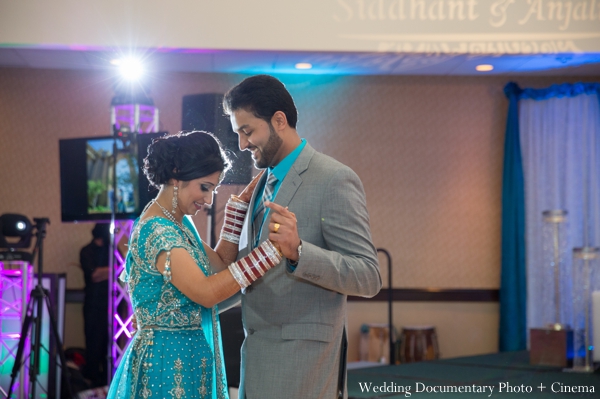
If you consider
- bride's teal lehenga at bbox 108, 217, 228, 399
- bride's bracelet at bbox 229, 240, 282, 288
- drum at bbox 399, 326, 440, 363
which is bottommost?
drum at bbox 399, 326, 440, 363

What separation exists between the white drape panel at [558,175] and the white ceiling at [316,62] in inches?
17.2

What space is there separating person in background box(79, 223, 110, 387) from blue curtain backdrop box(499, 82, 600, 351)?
3.97 meters

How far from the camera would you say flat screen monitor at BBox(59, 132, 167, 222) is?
4.52 metres

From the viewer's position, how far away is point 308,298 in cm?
195

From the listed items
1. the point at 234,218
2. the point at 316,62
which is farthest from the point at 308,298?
the point at 316,62

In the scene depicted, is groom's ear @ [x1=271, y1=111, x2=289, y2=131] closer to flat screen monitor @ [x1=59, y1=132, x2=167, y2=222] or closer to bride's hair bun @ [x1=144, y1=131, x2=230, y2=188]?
bride's hair bun @ [x1=144, y1=131, x2=230, y2=188]

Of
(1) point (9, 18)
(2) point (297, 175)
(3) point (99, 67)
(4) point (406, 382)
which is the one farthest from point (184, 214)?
(3) point (99, 67)

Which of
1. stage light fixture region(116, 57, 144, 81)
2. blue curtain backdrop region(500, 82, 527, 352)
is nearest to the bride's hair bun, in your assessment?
stage light fixture region(116, 57, 144, 81)

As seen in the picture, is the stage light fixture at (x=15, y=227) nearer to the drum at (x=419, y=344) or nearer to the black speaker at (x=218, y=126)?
the black speaker at (x=218, y=126)

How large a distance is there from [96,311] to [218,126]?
3.70 metres

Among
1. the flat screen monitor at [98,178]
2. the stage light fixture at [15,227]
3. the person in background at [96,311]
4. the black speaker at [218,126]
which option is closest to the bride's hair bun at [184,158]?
the black speaker at [218,126]

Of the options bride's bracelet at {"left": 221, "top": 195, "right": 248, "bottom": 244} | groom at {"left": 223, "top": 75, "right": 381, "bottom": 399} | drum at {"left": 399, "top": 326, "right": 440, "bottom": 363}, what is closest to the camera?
groom at {"left": 223, "top": 75, "right": 381, "bottom": 399}

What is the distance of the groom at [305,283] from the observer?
75.4 inches

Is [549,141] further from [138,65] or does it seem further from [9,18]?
[9,18]
